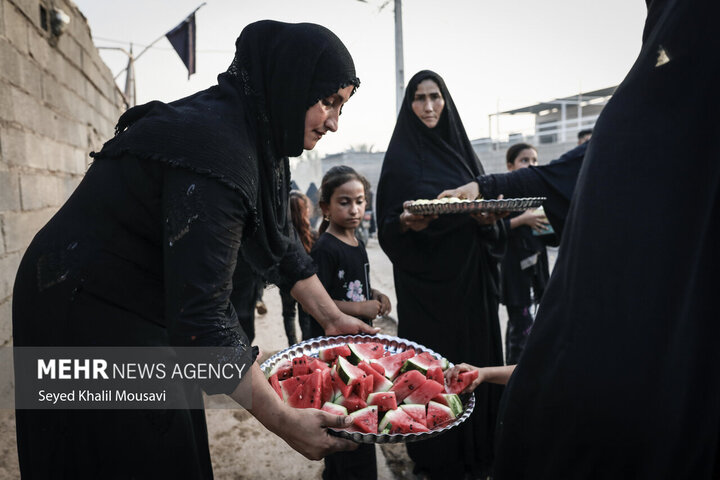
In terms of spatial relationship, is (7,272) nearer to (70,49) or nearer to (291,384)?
(291,384)

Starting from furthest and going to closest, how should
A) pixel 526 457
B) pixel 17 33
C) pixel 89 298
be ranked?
pixel 17 33
pixel 89 298
pixel 526 457

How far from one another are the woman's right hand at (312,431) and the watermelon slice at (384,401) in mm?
273

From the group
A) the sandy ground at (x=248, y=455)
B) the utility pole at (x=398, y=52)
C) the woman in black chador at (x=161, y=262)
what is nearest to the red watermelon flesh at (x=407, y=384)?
the woman in black chador at (x=161, y=262)

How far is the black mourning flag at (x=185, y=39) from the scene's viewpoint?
11618 millimetres

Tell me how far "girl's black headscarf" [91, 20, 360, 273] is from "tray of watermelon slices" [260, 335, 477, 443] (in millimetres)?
450

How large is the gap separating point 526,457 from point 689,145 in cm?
83

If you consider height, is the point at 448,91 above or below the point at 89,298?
above

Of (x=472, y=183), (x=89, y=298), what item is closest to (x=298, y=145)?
(x=89, y=298)

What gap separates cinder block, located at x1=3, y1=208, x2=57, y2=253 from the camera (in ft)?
9.58

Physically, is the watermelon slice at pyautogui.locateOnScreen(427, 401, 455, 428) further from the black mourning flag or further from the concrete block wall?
the black mourning flag

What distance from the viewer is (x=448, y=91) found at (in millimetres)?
3635


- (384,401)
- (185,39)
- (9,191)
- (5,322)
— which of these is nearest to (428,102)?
(384,401)

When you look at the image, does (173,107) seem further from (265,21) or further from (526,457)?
(526,457)

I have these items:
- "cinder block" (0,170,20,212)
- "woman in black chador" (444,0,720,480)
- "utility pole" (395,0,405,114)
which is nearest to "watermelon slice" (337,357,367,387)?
"woman in black chador" (444,0,720,480)
